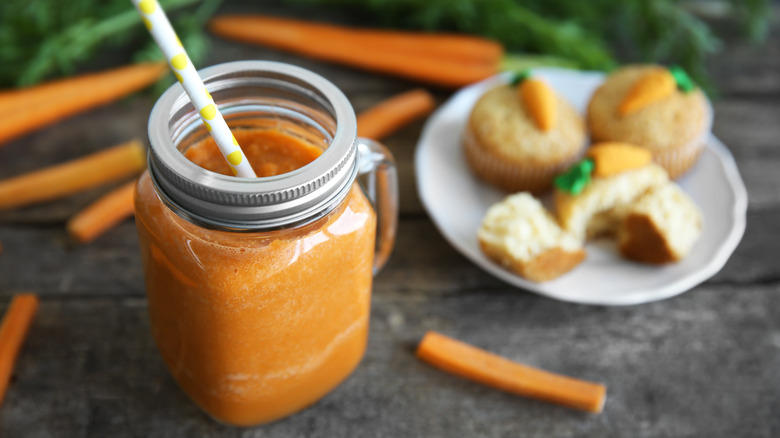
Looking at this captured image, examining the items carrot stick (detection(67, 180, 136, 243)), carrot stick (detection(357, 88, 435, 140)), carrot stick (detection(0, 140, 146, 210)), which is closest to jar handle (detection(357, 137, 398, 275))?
carrot stick (detection(357, 88, 435, 140))

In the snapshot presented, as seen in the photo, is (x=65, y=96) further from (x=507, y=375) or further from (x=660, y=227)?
(x=660, y=227)

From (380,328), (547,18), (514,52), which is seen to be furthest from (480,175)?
(547,18)

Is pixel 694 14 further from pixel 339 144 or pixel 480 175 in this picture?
pixel 339 144

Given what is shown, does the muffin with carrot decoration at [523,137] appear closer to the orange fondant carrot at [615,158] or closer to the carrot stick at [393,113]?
the orange fondant carrot at [615,158]

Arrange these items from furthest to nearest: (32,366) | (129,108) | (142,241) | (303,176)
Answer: (129,108) < (32,366) < (142,241) < (303,176)

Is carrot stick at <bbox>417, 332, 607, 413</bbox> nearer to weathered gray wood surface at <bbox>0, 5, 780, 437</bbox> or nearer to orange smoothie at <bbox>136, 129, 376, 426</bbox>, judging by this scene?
weathered gray wood surface at <bbox>0, 5, 780, 437</bbox>
